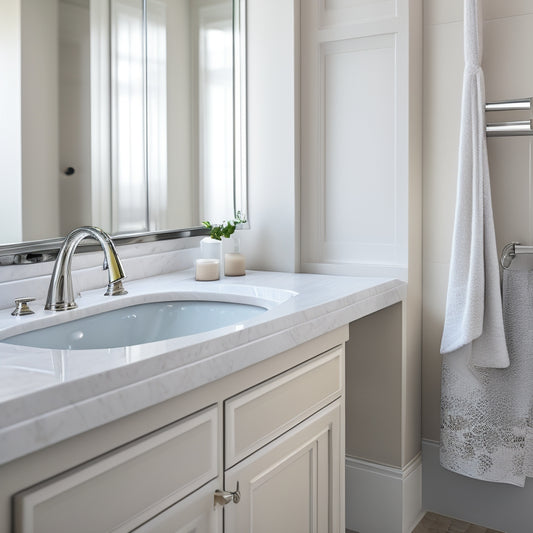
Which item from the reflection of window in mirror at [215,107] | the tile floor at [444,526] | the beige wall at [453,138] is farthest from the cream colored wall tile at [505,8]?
the tile floor at [444,526]

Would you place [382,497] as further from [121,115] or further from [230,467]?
[121,115]

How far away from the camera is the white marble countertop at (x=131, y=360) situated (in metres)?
0.76

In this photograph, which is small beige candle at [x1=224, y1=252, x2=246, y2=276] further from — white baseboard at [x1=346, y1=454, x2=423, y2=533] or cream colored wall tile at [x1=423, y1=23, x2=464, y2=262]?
white baseboard at [x1=346, y1=454, x2=423, y2=533]

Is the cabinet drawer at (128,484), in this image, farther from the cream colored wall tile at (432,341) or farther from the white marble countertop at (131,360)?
the cream colored wall tile at (432,341)

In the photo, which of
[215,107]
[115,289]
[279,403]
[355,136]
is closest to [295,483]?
[279,403]

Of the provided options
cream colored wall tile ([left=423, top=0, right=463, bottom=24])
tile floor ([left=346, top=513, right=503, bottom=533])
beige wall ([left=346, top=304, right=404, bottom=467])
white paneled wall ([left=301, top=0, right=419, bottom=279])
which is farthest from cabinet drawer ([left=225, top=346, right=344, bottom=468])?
cream colored wall tile ([left=423, top=0, right=463, bottom=24])

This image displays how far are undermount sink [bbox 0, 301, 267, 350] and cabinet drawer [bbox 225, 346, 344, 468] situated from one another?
210 mm

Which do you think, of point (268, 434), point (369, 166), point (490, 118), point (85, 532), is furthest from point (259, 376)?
point (490, 118)

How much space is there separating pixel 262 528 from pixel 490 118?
1285 mm

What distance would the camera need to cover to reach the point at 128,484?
3.05 feet

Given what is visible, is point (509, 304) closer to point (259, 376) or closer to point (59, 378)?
point (259, 376)

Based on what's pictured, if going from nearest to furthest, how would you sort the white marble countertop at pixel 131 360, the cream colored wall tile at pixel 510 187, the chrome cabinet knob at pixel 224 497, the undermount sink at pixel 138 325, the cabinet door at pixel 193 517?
the white marble countertop at pixel 131 360 → the cabinet door at pixel 193 517 → the chrome cabinet knob at pixel 224 497 → the undermount sink at pixel 138 325 → the cream colored wall tile at pixel 510 187

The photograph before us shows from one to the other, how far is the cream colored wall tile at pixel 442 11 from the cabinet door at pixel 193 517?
146 cm

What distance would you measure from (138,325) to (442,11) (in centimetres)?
127
